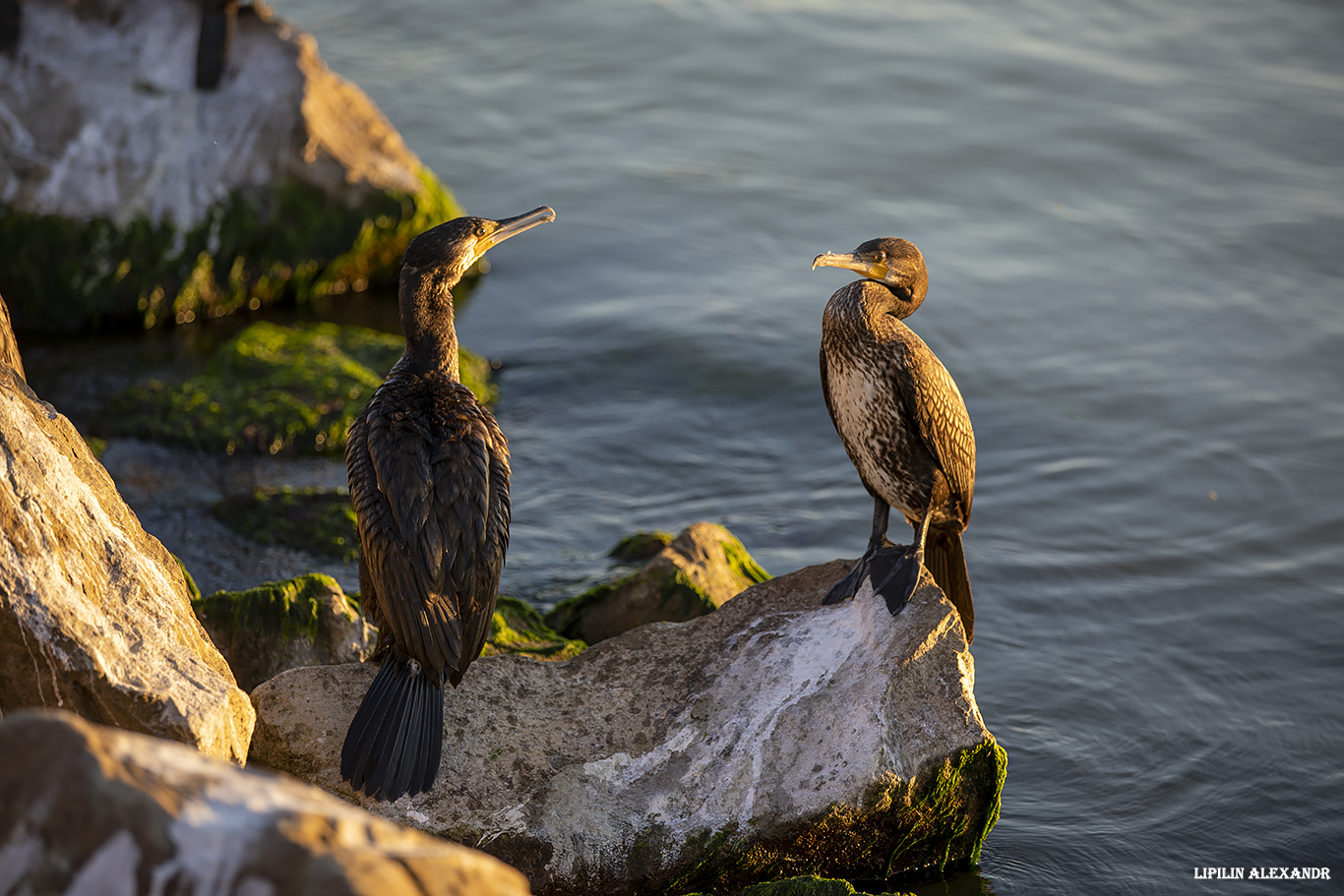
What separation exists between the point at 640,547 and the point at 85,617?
3.60m

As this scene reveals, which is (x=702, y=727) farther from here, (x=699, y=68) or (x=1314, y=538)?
(x=699, y=68)

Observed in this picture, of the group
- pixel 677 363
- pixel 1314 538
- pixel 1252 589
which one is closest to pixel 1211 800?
pixel 1252 589

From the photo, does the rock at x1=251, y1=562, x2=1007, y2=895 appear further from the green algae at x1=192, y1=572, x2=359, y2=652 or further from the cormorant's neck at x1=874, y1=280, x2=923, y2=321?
the cormorant's neck at x1=874, y1=280, x2=923, y2=321

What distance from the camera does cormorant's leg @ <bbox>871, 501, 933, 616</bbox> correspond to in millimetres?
4539

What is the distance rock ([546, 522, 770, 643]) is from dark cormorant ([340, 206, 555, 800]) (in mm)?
1358

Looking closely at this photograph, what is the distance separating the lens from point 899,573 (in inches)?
183

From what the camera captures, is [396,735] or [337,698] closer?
[396,735]

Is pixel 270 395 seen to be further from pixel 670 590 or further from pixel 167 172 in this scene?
pixel 670 590

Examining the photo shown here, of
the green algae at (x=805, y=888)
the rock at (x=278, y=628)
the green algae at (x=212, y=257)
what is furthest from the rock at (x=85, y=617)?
the green algae at (x=212, y=257)

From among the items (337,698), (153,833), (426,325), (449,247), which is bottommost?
(337,698)

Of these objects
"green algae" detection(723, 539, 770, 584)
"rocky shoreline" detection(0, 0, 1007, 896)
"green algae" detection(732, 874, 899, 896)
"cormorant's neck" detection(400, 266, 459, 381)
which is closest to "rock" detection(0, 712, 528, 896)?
"rocky shoreline" detection(0, 0, 1007, 896)

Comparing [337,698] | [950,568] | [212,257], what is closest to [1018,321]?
[950,568]

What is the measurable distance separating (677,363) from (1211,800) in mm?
4600

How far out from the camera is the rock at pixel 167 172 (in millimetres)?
8453
